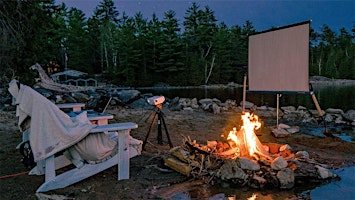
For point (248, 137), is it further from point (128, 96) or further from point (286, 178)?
point (128, 96)

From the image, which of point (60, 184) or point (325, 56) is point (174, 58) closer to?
point (325, 56)

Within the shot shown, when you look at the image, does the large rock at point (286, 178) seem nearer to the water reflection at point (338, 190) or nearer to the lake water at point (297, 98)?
the water reflection at point (338, 190)

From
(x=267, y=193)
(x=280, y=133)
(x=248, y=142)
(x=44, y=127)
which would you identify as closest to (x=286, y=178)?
(x=267, y=193)

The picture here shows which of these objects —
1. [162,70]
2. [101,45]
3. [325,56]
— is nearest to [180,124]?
[162,70]

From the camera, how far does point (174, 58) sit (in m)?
38.5

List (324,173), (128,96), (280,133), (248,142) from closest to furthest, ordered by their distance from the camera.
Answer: (324,173) → (248,142) → (280,133) → (128,96)

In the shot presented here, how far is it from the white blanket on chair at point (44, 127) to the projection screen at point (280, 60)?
16.3 ft

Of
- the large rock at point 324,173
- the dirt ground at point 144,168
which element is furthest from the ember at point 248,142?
the dirt ground at point 144,168

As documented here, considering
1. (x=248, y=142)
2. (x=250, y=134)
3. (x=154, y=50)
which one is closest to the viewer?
(x=248, y=142)

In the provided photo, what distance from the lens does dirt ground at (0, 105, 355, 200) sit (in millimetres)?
3258

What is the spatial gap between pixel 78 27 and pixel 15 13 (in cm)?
3360

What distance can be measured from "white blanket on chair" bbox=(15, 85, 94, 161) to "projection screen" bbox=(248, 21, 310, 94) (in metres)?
4.96

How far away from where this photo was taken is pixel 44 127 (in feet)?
10.2

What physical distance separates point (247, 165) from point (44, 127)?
2516 millimetres
